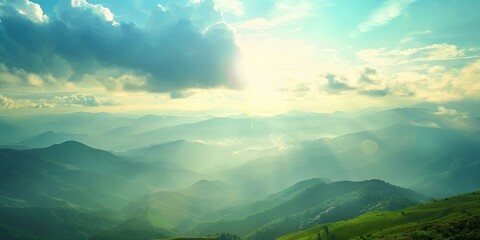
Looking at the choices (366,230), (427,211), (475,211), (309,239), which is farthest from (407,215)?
(309,239)

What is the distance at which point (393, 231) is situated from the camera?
101562 mm

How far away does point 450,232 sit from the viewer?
70.2m

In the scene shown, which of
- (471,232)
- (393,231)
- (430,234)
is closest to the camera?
(471,232)

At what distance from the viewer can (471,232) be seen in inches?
2630

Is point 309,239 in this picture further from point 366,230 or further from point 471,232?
point 471,232

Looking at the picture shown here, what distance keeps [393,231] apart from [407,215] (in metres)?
36.0

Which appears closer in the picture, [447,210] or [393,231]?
[393,231]

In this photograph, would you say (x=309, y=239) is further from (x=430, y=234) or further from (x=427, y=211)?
(x=430, y=234)

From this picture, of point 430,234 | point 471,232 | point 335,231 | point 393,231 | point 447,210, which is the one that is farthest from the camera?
point 335,231

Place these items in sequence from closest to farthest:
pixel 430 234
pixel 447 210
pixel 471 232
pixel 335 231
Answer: pixel 471 232
pixel 430 234
pixel 447 210
pixel 335 231

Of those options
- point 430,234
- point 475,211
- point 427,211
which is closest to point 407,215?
point 427,211

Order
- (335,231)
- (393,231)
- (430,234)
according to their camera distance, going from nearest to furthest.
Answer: (430,234) < (393,231) < (335,231)

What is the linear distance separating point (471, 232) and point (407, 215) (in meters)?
69.5

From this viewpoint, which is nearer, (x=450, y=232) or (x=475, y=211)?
(x=450, y=232)
